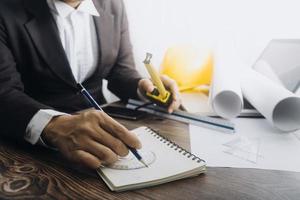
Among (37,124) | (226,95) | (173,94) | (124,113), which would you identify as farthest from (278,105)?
(37,124)

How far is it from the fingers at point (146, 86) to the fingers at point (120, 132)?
36 centimetres

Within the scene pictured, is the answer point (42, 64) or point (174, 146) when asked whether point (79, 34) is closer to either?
point (42, 64)

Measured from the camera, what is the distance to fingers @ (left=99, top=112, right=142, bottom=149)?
1.64ft

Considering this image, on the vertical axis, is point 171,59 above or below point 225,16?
below

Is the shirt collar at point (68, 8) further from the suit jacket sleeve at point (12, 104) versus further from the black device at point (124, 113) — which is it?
the black device at point (124, 113)

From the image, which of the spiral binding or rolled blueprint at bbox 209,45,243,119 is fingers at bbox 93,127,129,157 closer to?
the spiral binding

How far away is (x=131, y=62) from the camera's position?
1.12 m

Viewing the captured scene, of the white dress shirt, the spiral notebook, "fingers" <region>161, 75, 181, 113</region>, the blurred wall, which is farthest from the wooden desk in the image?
the blurred wall

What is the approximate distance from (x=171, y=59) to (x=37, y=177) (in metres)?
0.73

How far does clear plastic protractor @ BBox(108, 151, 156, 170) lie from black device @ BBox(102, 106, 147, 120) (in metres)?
0.22

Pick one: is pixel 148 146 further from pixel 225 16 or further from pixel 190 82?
pixel 225 16

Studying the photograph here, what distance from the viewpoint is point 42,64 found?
0.85m

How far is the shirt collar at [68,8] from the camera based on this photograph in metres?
0.86

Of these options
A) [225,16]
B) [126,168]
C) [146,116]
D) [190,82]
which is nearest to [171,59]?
[190,82]
